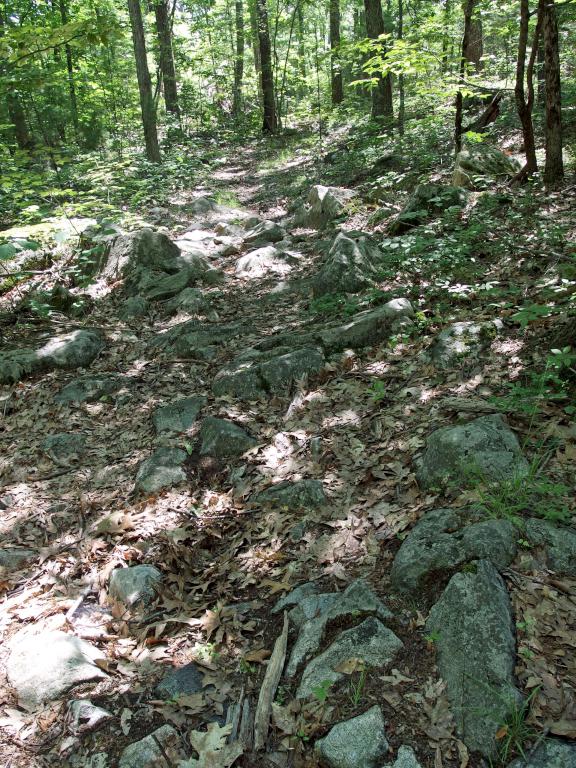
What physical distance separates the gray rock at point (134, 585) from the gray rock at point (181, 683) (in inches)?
24.2

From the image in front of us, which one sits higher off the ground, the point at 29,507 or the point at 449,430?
the point at 449,430

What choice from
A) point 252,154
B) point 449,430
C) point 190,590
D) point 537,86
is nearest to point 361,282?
point 449,430

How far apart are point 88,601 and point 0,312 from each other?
18.7ft

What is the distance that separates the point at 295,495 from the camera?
3924 millimetres

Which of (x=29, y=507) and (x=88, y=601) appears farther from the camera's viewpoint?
(x=29, y=507)

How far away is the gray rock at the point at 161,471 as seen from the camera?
14.7ft

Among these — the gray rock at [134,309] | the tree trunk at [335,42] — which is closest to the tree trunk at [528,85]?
the gray rock at [134,309]

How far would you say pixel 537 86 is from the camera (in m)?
12.4

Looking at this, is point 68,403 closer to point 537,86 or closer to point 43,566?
point 43,566

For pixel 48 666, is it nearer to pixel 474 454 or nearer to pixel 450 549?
pixel 450 549

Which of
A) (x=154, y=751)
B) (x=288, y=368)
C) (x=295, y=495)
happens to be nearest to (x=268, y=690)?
(x=154, y=751)

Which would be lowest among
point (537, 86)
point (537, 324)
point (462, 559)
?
point (462, 559)

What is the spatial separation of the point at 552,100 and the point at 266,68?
14.2 metres

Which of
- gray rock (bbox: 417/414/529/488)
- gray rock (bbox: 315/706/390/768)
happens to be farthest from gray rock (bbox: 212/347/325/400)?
gray rock (bbox: 315/706/390/768)
